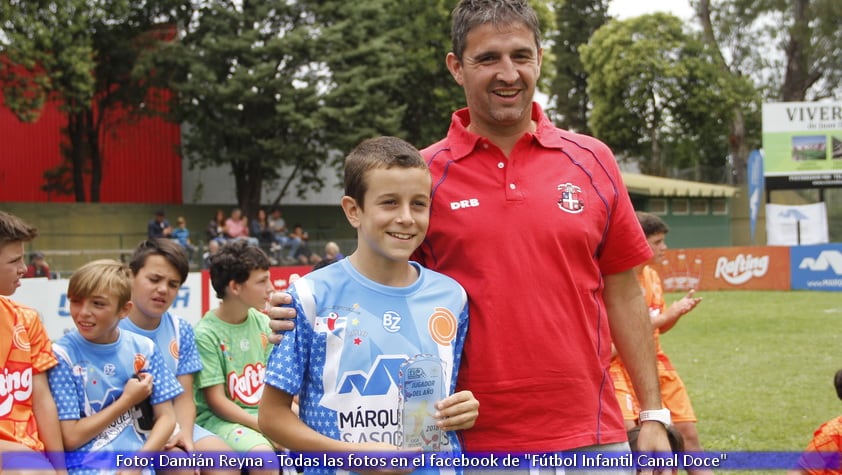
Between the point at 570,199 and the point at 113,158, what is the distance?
33076mm

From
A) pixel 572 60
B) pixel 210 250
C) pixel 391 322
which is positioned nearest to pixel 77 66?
pixel 210 250

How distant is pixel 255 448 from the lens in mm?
4664

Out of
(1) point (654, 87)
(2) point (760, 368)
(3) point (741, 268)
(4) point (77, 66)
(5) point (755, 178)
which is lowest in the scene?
(2) point (760, 368)

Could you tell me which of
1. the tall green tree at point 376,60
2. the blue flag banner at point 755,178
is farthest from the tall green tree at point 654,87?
the tall green tree at point 376,60

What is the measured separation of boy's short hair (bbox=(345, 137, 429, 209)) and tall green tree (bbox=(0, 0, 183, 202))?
24.4 meters

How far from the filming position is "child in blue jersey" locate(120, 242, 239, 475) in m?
4.57

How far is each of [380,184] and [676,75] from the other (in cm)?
4239

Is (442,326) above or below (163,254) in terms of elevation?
below

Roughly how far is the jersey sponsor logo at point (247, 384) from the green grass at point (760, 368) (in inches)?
155

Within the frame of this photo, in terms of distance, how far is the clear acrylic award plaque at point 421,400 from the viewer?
2.42 m

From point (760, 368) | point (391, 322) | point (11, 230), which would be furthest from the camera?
point (760, 368)

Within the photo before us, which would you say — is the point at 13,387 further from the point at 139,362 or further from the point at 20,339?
the point at 139,362

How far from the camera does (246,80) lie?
28.4m

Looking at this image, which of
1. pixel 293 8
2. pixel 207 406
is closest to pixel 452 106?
pixel 293 8
